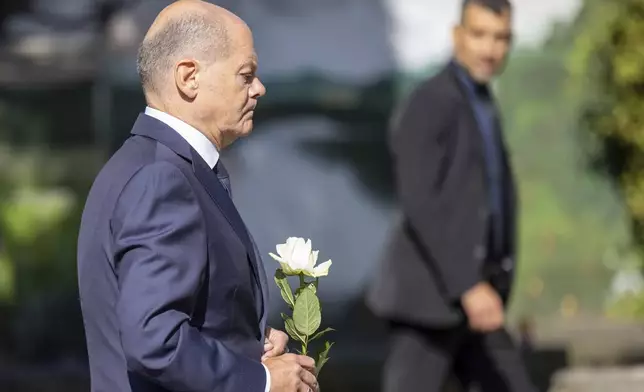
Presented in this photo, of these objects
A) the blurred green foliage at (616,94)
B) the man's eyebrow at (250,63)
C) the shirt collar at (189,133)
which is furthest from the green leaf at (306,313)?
the blurred green foliage at (616,94)

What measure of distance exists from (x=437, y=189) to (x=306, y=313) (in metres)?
2.52

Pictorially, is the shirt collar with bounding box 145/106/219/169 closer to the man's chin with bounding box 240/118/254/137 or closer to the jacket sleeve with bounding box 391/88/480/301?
the man's chin with bounding box 240/118/254/137

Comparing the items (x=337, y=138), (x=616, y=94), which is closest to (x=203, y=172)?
(x=337, y=138)

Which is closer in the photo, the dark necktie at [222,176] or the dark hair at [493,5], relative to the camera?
the dark necktie at [222,176]

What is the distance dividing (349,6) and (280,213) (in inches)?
46.8

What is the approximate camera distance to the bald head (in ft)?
10.4

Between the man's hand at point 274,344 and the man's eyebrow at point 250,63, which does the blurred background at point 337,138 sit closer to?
the man's hand at point 274,344

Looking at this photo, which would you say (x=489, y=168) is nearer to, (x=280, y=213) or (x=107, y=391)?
(x=280, y=213)

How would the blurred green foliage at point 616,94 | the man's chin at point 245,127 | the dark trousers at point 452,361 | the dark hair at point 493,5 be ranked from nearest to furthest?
the man's chin at point 245,127 < the dark trousers at point 452,361 < the dark hair at point 493,5 < the blurred green foliage at point 616,94

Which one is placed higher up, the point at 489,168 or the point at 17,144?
the point at 489,168

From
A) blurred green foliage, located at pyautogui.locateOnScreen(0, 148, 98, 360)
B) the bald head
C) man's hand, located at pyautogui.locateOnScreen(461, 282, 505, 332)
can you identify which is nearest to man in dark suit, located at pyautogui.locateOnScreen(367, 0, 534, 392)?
man's hand, located at pyautogui.locateOnScreen(461, 282, 505, 332)

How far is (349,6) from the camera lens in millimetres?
8305

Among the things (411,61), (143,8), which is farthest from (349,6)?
(143,8)

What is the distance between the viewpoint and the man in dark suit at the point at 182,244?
116 inches
